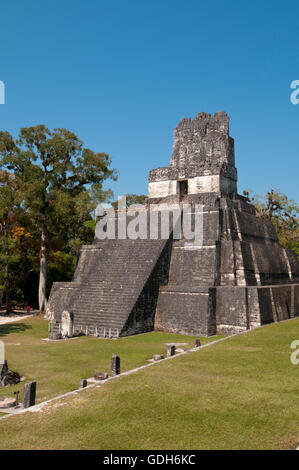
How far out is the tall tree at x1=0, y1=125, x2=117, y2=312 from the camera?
66.9 ft

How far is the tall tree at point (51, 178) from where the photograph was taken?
2041 centimetres

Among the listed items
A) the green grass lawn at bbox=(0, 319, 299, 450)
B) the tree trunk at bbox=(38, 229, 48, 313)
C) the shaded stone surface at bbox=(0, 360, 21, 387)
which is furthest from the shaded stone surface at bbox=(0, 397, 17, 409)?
the tree trunk at bbox=(38, 229, 48, 313)

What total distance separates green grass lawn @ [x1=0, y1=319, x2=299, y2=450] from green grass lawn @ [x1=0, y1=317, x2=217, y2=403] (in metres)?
1.27

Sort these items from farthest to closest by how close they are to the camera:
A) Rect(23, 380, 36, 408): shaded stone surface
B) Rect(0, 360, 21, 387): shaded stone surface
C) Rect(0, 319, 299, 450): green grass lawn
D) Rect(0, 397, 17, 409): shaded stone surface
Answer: Rect(0, 360, 21, 387): shaded stone surface → Rect(0, 397, 17, 409): shaded stone surface → Rect(23, 380, 36, 408): shaded stone surface → Rect(0, 319, 299, 450): green grass lawn

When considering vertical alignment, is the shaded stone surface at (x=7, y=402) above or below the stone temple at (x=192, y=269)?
below

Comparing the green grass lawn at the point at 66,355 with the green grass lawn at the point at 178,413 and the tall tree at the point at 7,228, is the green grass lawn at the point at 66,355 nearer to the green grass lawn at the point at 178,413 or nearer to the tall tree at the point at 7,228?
the green grass lawn at the point at 178,413

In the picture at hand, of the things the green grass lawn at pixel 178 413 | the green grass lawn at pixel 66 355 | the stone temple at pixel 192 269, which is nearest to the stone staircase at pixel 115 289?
the stone temple at pixel 192 269

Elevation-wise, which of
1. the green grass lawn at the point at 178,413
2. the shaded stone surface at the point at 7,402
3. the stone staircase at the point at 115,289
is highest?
the stone staircase at the point at 115,289

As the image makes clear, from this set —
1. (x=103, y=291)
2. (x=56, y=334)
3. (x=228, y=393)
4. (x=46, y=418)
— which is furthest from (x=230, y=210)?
(x=46, y=418)

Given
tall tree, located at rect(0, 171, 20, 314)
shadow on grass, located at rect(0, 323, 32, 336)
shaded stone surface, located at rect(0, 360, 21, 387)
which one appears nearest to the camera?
shaded stone surface, located at rect(0, 360, 21, 387)

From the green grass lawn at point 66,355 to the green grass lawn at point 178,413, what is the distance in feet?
4.17

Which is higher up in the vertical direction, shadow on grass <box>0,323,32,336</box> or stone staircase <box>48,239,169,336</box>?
stone staircase <box>48,239,169,336</box>

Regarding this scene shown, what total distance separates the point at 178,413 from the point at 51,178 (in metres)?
17.2

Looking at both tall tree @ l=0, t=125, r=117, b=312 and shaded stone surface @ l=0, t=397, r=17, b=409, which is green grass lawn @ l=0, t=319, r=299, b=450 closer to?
shaded stone surface @ l=0, t=397, r=17, b=409
